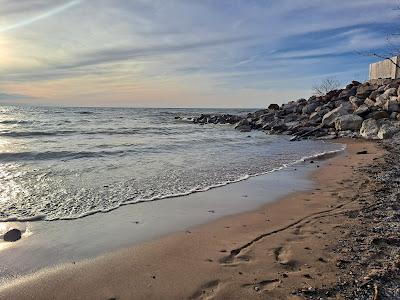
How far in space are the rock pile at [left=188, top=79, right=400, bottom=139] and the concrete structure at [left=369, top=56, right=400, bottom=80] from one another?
118 centimetres

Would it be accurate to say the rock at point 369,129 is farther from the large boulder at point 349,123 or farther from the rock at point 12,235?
the rock at point 12,235

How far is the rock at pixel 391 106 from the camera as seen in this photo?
18.4 metres

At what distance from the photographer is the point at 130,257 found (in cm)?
A: 432

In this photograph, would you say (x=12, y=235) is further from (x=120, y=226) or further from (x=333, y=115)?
(x=333, y=115)

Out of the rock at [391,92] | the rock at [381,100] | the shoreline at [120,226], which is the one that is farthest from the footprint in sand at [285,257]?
the rock at [391,92]

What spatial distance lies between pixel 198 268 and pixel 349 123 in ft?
57.4

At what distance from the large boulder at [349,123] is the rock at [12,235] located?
57.8 ft

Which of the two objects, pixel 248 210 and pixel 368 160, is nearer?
pixel 248 210

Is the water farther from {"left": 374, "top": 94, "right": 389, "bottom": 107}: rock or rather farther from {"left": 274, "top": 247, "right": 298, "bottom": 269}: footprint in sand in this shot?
{"left": 374, "top": 94, "right": 389, "bottom": 107}: rock

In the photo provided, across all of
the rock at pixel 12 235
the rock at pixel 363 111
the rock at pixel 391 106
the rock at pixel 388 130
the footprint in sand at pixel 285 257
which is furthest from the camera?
the rock at pixel 363 111

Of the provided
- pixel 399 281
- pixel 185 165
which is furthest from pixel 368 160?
pixel 399 281

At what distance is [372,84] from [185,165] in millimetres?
20370

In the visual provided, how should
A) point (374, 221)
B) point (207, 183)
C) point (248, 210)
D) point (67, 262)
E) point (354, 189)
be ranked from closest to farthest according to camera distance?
point (67, 262), point (374, 221), point (248, 210), point (354, 189), point (207, 183)

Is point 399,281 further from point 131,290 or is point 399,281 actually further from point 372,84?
point 372,84
